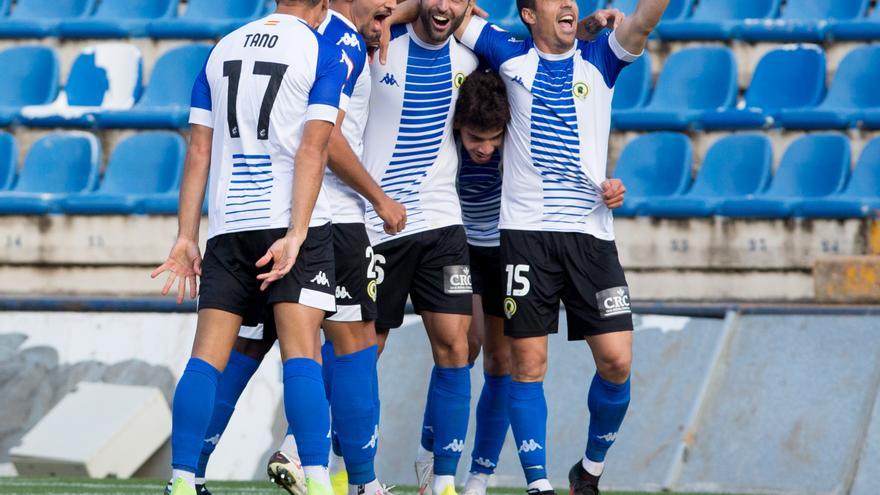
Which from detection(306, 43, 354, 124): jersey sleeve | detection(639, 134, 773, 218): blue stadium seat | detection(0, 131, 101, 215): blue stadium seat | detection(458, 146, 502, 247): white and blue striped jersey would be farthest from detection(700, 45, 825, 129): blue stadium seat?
detection(306, 43, 354, 124): jersey sleeve

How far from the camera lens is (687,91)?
11.1 m

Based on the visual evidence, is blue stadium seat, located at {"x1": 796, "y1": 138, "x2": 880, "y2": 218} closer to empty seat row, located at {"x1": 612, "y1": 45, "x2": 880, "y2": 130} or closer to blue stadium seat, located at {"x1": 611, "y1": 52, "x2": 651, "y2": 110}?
empty seat row, located at {"x1": 612, "y1": 45, "x2": 880, "y2": 130}

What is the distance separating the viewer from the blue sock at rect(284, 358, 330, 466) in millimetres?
4707

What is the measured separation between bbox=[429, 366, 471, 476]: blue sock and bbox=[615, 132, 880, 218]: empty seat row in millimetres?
4401

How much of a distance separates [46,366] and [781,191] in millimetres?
5138

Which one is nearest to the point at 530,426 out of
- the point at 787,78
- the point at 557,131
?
the point at 557,131

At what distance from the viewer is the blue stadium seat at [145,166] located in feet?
37.8

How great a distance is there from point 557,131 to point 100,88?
23.3 ft

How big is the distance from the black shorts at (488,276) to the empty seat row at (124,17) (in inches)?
243

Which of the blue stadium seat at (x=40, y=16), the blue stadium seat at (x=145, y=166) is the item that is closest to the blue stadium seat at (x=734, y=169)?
the blue stadium seat at (x=145, y=166)

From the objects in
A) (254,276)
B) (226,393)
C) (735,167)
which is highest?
(735,167)

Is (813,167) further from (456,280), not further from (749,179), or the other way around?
(456,280)

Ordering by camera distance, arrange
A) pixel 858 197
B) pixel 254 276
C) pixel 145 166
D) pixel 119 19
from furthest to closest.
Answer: pixel 119 19
pixel 145 166
pixel 858 197
pixel 254 276

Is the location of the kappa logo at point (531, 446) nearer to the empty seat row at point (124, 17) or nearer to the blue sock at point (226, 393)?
the blue sock at point (226, 393)
